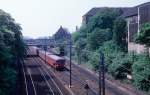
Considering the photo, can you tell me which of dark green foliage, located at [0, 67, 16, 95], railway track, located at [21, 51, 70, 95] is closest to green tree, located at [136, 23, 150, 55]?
railway track, located at [21, 51, 70, 95]

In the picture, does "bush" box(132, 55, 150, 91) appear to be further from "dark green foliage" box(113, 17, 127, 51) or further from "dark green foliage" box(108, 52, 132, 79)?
"dark green foliage" box(113, 17, 127, 51)

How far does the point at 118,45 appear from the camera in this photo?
205ft

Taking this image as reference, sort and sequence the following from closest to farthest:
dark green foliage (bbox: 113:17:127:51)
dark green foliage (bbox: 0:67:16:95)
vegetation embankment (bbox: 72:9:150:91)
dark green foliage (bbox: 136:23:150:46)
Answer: dark green foliage (bbox: 0:67:16:95), vegetation embankment (bbox: 72:9:150:91), dark green foliage (bbox: 136:23:150:46), dark green foliage (bbox: 113:17:127:51)

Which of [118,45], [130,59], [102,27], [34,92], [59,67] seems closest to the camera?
[34,92]

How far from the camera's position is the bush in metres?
37.6

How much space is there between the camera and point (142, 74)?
1503 inches

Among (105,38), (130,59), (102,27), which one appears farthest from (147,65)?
(102,27)

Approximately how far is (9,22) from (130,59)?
1709cm

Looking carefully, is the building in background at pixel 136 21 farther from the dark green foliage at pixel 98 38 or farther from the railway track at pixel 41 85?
the railway track at pixel 41 85

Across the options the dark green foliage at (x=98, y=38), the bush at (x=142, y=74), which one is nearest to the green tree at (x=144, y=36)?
the bush at (x=142, y=74)

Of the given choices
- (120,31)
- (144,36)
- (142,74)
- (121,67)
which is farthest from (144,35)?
(120,31)

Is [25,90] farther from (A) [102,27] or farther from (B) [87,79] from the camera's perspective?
(A) [102,27]

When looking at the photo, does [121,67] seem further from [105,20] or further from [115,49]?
[105,20]

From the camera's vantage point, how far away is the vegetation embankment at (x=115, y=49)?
3969cm
